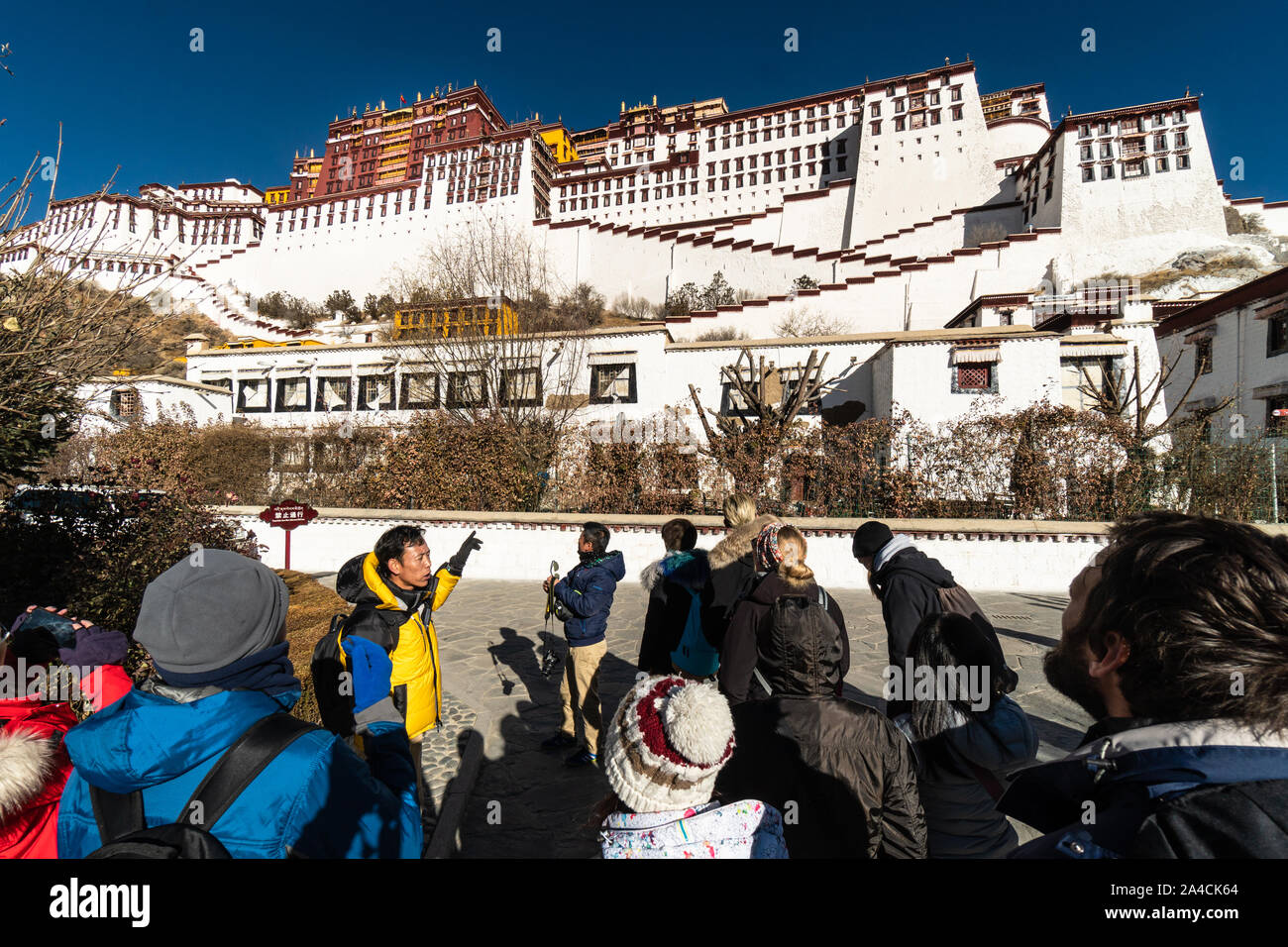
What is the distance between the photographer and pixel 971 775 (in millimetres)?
2139

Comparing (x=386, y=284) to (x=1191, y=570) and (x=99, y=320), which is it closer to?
(x=99, y=320)

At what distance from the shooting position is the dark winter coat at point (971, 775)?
2.08m

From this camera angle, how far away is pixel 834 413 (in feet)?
72.7

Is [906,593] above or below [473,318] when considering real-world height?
below

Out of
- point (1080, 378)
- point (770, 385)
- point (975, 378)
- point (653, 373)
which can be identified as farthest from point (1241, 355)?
point (653, 373)

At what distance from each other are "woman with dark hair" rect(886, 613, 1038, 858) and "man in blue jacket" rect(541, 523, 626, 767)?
2.63m

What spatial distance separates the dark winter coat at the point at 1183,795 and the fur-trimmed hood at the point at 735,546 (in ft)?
9.64

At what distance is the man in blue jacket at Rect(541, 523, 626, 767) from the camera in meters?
4.54

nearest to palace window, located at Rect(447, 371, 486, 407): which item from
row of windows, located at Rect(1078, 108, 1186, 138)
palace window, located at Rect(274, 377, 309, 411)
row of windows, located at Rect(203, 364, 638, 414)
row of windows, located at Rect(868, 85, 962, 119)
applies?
row of windows, located at Rect(203, 364, 638, 414)

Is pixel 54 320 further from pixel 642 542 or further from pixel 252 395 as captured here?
pixel 252 395

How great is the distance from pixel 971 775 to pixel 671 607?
2.25 metres

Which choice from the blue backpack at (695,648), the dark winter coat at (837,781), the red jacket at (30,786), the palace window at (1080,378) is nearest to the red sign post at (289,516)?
the blue backpack at (695,648)
